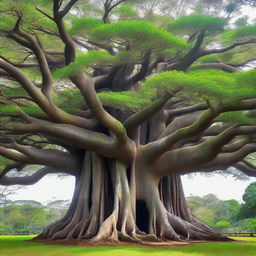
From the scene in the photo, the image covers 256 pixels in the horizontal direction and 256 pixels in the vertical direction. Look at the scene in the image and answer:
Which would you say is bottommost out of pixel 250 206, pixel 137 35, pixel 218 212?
pixel 250 206

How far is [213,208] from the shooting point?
41438 millimetres

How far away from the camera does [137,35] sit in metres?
9.20

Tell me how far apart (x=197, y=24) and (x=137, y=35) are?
2054mm

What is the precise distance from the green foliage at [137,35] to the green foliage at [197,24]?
0.85 meters

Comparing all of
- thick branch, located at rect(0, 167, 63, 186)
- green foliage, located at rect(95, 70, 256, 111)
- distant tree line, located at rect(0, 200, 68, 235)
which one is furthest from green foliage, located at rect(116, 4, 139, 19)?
distant tree line, located at rect(0, 200, 68, 235)

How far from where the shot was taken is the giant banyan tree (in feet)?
29.8

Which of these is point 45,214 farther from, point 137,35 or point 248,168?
point 137,35

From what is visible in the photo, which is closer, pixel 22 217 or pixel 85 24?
pixel 85 24

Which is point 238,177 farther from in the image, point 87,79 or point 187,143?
point 87,79

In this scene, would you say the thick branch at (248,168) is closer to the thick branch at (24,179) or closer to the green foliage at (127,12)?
the thick branch at (24,179)

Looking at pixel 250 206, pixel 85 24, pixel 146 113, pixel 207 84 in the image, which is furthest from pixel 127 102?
pixel 250 206

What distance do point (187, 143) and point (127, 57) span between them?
5.30 metres

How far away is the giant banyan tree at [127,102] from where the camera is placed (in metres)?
9.09

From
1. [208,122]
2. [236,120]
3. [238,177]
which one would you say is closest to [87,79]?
[208,122]
